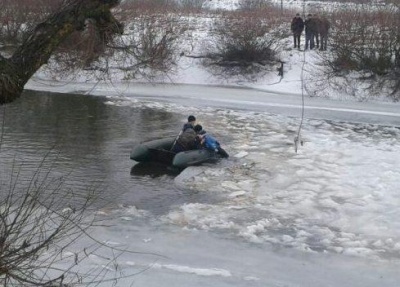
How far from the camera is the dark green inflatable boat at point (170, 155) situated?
1375 cm

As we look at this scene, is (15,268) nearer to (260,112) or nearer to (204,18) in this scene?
(260,112)

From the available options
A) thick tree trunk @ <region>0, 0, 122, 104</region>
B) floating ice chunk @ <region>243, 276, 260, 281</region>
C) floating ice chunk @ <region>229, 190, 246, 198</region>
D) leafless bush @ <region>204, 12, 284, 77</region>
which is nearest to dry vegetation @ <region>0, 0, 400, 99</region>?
leafless bush @ <region>204, 12, 284, 77</region>

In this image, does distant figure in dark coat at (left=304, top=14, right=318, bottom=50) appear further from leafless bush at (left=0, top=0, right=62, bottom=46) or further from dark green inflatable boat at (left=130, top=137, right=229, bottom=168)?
dark green inflatable boat at (left=130, top=137, right=229, bottom=168)

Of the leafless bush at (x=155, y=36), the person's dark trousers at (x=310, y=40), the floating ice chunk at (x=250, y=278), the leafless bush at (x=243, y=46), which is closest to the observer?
the floating ice chunk at (x=250, y=278)

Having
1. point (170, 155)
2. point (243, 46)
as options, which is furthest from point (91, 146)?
point (243, 46)

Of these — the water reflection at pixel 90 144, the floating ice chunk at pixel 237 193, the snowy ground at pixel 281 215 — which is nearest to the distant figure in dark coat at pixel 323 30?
the snowy ground at pixel 281 215

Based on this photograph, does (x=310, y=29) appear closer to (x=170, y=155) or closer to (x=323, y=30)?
(x=323, y=30)

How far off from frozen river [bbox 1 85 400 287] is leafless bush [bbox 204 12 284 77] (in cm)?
762

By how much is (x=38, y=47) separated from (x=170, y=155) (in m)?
10.2

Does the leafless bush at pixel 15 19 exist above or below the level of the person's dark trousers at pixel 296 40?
above

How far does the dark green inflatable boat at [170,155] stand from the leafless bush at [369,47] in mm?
14151

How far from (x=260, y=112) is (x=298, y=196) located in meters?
10.7

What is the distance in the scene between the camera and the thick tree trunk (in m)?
4.02

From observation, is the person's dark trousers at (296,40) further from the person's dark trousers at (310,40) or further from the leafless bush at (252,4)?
the leafless bush at (252,4)
